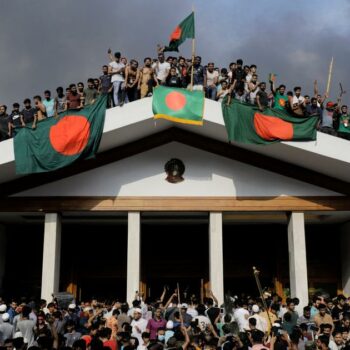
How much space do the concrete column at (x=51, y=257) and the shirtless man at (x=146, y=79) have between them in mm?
4198

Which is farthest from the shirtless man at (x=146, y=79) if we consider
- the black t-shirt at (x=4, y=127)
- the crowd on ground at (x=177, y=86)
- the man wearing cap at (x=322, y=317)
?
the man wearing cap at (x=322, y=317)

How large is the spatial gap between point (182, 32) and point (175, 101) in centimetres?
243

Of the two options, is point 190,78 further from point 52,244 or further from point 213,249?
point 52,244

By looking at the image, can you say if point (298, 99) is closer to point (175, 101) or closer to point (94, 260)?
point (175, 101)

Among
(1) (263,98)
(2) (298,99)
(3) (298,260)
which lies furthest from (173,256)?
(2) (298,99)

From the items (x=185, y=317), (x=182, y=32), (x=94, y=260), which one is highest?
(x=182, y=32)

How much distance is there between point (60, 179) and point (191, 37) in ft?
17.7

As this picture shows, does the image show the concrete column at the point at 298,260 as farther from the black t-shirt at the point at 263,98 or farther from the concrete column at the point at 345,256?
the concrete column at the point at 345,256

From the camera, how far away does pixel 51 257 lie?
550 inches

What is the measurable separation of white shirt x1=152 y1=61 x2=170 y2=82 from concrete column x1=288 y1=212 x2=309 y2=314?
5268 millimetres

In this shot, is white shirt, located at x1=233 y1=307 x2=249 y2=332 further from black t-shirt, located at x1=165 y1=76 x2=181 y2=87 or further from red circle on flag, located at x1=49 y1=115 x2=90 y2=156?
black t-shirt, located at x1=165 y1=76 x2=181 y2=87

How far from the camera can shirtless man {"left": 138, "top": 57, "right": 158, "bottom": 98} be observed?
549 inches

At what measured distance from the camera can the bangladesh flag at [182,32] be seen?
14.4 m

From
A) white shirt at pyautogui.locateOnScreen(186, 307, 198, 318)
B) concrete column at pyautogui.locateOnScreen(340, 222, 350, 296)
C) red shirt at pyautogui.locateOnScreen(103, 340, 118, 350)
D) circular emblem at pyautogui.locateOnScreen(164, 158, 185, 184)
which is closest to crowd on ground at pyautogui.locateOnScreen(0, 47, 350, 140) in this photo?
circular emblem at pyautogui.locateOnScreen(164, 158, 185, 184)
